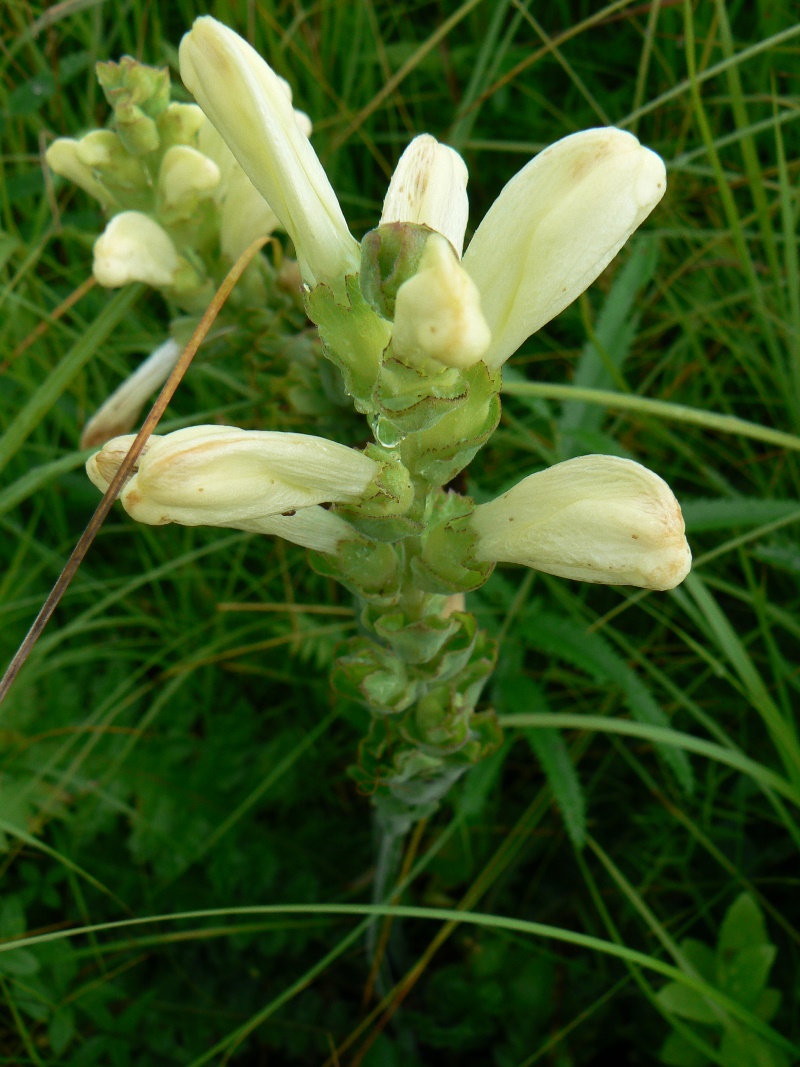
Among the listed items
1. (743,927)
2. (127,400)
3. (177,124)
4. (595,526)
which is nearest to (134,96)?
(177,124)

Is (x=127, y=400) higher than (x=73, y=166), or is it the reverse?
(x=73, y=166)

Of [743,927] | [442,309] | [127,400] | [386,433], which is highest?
[442,309]

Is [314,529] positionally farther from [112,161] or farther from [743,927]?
[743,927]

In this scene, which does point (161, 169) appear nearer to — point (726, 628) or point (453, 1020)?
point (726, 628)

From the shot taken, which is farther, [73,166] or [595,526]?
[73,166]

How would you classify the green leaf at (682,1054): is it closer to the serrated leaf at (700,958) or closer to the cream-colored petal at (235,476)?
the serrated leaf at (700,958)

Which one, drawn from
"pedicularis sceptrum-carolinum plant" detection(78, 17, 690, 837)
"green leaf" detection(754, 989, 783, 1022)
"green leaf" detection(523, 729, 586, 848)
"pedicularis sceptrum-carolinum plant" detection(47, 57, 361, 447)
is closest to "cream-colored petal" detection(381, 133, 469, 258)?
"pedicularis sceptrum-carolinum plant" detection(78, 17, 690, 837)

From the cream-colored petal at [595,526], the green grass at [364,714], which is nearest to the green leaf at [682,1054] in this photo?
→ the green grass at [364,714]

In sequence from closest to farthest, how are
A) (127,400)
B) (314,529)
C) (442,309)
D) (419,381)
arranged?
(442,309) → (419,381) → (314,529) → (127,400)
